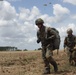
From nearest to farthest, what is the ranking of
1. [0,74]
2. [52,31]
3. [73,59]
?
[52,31], [0,74], [73,59]

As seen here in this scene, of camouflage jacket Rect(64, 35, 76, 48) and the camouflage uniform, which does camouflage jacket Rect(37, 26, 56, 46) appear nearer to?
the camouflage uniform

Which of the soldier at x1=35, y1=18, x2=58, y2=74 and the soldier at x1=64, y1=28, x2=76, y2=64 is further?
the soldier at x1=64, y1=28, x2=76, y2=64

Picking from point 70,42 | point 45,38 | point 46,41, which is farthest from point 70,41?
point 45,38

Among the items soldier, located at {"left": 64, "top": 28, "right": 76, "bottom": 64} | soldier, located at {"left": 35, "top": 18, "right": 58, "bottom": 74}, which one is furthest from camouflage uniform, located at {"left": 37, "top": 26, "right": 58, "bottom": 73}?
soldier, located at {"left": 64, "top": 28, "right": 76, "bottom": 64}

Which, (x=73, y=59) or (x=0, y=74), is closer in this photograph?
(x=0, y=74)

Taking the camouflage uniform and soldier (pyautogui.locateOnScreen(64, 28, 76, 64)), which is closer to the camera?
the camouflage uniform

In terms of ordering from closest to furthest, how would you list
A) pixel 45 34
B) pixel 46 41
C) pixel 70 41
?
pixel 45 34, pixel 46 41, pixel 70 41

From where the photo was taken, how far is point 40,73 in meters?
13.6

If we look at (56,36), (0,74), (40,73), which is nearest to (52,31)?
(56,36)

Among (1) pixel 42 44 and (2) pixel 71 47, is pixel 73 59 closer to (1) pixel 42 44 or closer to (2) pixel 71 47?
(2) pixel 71 47

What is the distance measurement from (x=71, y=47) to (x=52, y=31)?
3.41 metres

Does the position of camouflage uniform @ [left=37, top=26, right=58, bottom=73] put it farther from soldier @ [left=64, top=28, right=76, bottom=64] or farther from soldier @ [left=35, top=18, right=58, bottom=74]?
soldier @ [left=64, top=28, right=76, bottom=64]

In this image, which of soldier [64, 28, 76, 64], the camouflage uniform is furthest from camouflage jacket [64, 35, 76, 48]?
the camouflage uniform

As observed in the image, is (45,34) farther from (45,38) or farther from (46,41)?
(46,41)
